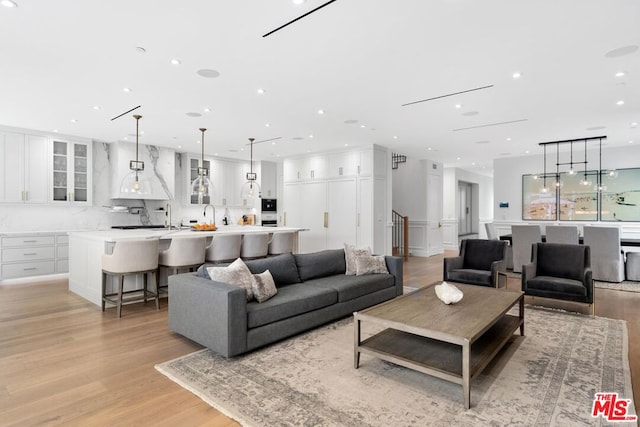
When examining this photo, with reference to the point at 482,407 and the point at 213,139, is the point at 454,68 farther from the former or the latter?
the point at 213,139

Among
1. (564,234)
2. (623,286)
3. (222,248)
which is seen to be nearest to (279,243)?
(222,248)

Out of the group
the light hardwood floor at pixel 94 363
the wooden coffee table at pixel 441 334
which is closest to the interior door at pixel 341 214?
the light hardwood floor at pixel 94 363

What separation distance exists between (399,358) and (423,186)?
26.7 feet

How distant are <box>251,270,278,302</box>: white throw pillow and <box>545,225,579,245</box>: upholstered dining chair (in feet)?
18.9

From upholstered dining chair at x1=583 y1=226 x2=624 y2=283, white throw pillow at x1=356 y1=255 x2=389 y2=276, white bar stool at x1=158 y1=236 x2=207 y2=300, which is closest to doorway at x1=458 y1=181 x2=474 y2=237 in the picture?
upholstered dining chair at x1=583 y1=226 x2=624 y2=283

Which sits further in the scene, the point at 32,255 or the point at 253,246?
the point at 32,255

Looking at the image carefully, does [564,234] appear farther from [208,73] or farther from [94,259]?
[94,259]

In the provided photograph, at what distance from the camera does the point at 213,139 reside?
7520mm

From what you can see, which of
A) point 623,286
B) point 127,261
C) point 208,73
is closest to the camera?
point 208,73

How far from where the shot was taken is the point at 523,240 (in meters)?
6.79

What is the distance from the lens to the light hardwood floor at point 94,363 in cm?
225

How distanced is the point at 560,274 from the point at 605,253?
7.79 feet

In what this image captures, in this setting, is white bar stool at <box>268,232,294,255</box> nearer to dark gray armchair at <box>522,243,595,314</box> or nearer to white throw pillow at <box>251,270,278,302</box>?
white throw pillow at <box>251,270,278,302</box>

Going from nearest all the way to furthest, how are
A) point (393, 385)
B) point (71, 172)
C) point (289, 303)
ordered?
point (393, 385) → point (289, 303) → point (71, 172)
